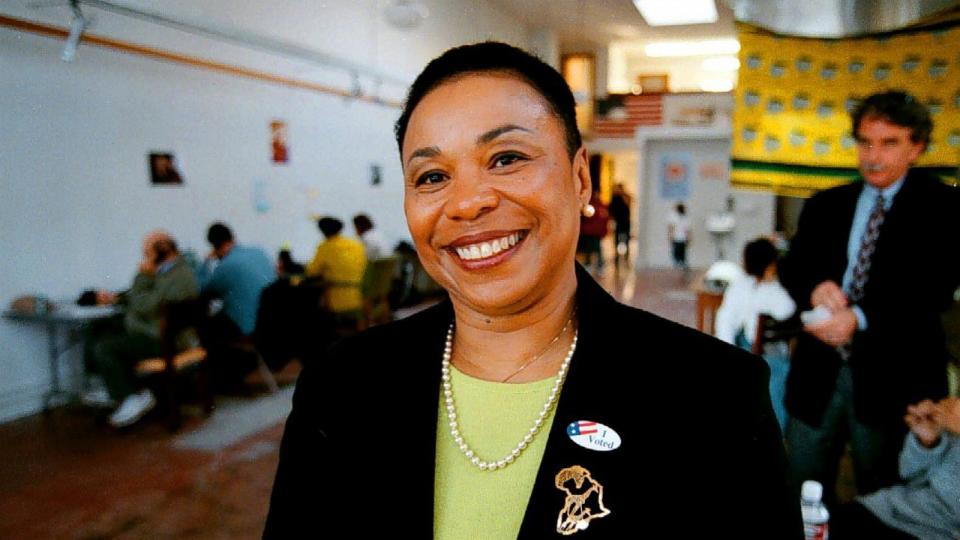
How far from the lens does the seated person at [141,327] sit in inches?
182

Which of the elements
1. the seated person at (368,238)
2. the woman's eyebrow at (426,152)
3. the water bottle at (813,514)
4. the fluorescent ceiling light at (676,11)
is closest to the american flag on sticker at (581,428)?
the woman's eyebrow at (426,152)

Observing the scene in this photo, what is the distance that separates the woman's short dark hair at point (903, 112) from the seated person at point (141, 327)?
4151 mm

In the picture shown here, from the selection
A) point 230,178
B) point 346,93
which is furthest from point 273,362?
point 346,93

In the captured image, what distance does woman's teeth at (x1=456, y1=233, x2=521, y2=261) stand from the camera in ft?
3.11

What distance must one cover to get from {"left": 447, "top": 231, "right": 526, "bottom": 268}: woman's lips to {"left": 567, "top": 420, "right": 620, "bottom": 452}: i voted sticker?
0.81 ft

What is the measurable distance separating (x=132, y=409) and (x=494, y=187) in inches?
177

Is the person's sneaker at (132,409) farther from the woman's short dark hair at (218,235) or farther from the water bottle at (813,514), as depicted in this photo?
the water bottle at (813,514)

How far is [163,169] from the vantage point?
577cm

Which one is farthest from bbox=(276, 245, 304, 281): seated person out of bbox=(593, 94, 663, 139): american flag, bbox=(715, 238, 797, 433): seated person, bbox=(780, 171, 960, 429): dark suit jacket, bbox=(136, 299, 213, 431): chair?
bbox=(593, 94, 663, 139): american flag

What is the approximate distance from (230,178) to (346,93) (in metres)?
1.96

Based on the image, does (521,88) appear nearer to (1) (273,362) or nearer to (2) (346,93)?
(1) (273,362)

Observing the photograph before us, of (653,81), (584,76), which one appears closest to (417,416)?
(584,76)

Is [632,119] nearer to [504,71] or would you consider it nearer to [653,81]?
[653,81]

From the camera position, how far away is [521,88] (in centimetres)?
95
